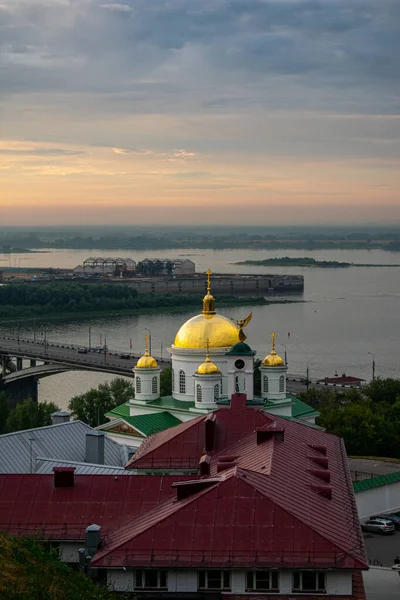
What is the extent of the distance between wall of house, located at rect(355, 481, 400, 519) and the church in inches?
98.6

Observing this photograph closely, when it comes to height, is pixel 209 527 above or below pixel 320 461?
above

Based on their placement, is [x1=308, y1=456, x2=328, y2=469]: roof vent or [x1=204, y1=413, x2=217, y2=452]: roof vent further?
[x1=204, y1=413, x2=217, y2=452]: roof vent

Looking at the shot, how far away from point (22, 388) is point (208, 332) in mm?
22904

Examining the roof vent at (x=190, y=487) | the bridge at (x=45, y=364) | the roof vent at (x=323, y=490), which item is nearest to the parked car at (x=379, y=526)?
the roof vent at (x=323, y=490)

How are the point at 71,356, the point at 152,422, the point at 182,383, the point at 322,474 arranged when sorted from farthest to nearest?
the point at 71,356 < the point at 182,383 < the point at 152,422 < the point at 322,474

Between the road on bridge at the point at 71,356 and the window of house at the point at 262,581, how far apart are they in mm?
31211

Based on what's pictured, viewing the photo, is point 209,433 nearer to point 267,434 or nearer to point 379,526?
point 267,434

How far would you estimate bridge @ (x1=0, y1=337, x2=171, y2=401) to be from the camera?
43062 mm

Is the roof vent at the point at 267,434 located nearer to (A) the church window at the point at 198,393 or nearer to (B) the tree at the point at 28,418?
(A) the church window at the point at 198,393

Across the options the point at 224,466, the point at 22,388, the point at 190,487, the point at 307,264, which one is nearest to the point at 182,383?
the point at 224,466

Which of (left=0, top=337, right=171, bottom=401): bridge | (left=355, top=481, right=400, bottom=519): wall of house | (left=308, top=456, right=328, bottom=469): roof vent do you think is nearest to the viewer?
(left=308, top=456, right=328, bottom=469): roof vent

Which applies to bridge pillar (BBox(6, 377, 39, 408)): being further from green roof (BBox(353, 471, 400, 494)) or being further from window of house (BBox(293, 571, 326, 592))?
window of house (BBox(293, 571, 326, 592))

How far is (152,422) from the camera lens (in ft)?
70.7

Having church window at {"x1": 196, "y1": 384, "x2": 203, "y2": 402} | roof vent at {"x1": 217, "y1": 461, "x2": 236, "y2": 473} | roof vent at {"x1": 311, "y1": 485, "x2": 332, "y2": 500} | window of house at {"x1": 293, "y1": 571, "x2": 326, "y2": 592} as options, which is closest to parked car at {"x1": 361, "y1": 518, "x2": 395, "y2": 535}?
church window at {"x1": 196, "y1": 384, "x2": 203, "y2": 402}
